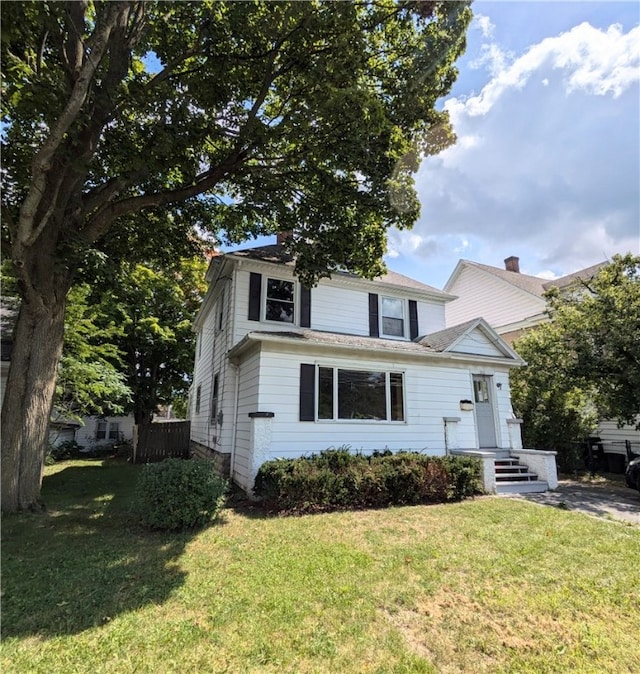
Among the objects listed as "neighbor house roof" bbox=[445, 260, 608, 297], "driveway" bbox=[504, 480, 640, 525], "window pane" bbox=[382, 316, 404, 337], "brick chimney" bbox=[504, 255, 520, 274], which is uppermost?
"brick chimney" bbox=[504, 255, 520, 274]

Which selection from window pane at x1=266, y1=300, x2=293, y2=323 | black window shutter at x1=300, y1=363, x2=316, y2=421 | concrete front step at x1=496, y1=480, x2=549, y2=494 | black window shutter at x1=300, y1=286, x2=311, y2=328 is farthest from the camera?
black window shutter at x1=300, y1=286, x2=311, y2=328

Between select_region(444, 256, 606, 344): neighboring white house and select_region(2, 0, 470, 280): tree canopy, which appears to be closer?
select_region(2, 0, 470, 280): tree canopy

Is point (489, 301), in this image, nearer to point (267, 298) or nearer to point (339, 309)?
point (339, 309)

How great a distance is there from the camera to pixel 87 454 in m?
19.4

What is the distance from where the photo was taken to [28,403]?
650 cm

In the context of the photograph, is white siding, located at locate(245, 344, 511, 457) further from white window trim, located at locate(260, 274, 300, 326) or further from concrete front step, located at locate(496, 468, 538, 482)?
white window trim, located at locate(260, 274, 300, 326)

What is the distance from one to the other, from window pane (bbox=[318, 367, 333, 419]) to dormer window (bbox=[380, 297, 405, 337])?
3.58 m

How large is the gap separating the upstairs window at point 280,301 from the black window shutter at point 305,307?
0.28m

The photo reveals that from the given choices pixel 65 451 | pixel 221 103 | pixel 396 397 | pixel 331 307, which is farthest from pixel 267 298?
pixel 65 451

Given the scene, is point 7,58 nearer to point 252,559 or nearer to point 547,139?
point 252,559

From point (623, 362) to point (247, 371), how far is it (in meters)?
10.7

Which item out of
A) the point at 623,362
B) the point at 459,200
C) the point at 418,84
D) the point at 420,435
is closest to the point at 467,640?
the point at 420,435

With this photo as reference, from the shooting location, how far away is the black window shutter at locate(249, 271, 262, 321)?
34.9ft

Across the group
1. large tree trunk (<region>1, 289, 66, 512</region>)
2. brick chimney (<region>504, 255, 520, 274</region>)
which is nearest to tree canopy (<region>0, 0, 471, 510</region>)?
large tree trunk (<region>1, 289, 66, 512</region>)
